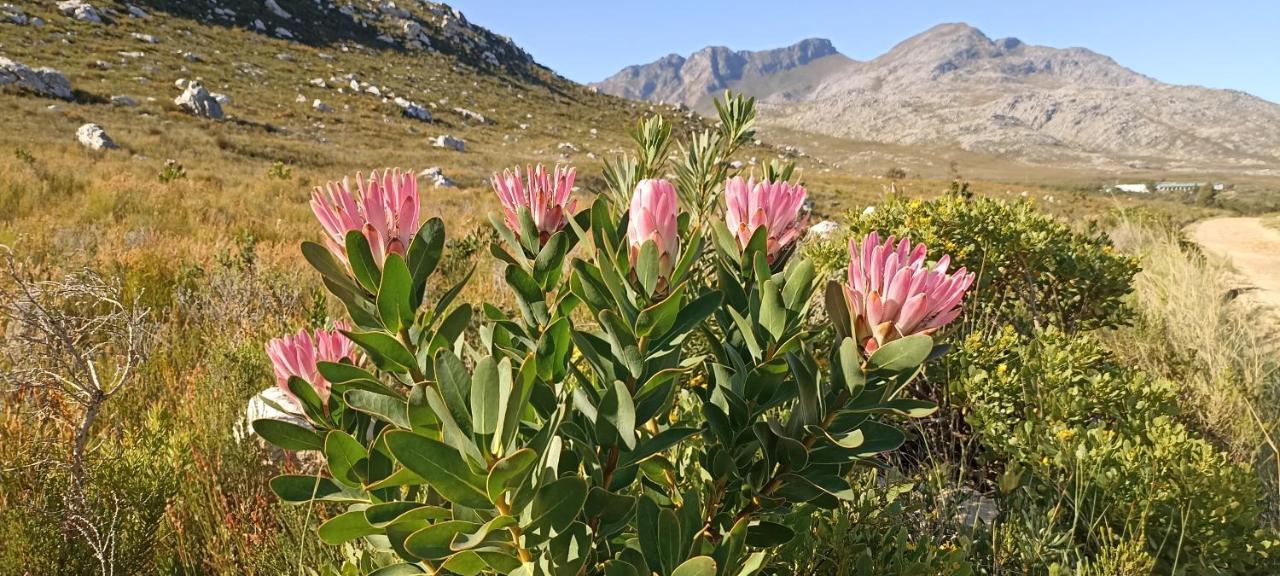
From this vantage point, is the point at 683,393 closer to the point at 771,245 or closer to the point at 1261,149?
the point at 771,245

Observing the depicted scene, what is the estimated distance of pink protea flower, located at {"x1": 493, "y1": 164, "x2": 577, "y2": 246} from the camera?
3.12 ft

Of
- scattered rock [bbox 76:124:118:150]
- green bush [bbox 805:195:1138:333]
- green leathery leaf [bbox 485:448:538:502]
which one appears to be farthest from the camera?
scattered rock [bbox 76:124:118:150]

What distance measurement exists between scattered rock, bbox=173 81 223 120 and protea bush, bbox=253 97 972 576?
24.2 m

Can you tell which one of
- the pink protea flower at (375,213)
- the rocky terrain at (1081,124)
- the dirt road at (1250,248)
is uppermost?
the rocky terrain at (1081,124)

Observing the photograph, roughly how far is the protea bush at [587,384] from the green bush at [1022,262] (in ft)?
7.62

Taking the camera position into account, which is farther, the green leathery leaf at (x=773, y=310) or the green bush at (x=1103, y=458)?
the green bush at (x=1103, y=458)

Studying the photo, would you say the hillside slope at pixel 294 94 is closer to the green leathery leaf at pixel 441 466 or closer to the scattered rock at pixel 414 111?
the scattered rock at pixel 414 111

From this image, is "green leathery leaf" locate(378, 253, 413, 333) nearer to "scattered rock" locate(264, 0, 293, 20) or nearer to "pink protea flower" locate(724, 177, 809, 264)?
"pink protea flower" locate(724, 177, 809, 264)

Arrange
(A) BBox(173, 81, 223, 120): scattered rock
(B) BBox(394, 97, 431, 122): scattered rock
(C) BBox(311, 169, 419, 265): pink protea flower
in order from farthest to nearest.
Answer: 1. (B) BBox(394, 97, 431, 122): scattered rock
2. (A) BBox(173, 81, 223, 120): scattered rock
3. (C) BBox(311, 169, 419, 265): pink protea flower

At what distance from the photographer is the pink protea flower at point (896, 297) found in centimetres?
74

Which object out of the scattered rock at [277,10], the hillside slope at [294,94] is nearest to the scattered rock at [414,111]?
the hillside slope at [294,94]

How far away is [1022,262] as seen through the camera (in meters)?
3.18

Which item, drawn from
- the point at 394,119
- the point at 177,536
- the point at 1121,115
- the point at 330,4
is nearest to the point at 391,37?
the point at 330,4

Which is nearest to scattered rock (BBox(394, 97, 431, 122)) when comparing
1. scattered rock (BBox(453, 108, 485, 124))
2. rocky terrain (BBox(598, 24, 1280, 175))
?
scattered rock (BBox(453, 108, 485, 124))
